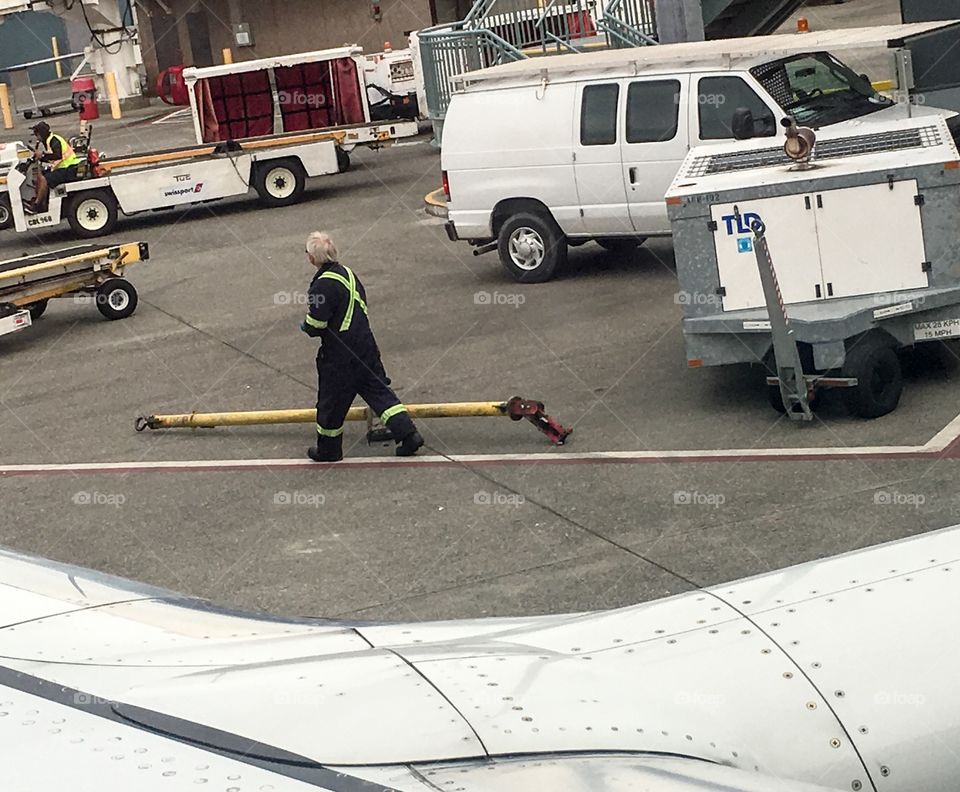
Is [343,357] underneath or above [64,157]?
underneath

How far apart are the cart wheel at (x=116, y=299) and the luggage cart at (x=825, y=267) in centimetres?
850

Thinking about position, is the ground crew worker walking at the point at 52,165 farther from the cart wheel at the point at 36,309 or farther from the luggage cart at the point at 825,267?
the luggage cart at the point at 825,267

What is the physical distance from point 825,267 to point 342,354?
3561mm

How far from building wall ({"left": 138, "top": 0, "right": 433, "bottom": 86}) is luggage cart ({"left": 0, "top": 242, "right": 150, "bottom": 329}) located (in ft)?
Answer: 79.6

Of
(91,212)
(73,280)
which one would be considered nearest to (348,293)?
(73,280)

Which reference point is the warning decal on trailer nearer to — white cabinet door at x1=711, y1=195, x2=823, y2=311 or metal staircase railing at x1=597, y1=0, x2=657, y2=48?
white cabinet door at x1=711, y1=195, x2=823, y2=311

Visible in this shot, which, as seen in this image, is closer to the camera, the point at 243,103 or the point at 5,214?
the point at 5,214

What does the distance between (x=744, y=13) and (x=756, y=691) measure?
60.9 ft

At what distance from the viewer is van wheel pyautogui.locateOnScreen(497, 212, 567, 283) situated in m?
16.3

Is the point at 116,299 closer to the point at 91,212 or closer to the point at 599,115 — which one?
the point at 599,115

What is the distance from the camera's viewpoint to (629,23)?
21422 mm

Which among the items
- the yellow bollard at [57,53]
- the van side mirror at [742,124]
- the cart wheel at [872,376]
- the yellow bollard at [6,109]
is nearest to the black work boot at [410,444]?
the cart wheel at [872,376]

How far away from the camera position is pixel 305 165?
2420 cm

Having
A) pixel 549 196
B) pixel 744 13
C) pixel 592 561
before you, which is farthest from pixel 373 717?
pixel 744 13
